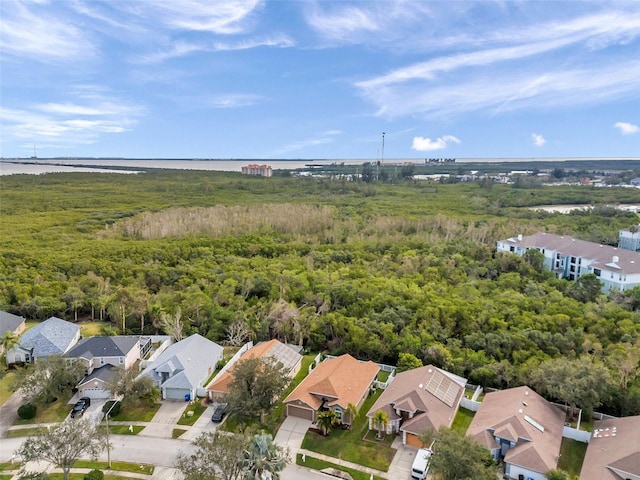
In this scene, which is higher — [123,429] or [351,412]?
[351,412]

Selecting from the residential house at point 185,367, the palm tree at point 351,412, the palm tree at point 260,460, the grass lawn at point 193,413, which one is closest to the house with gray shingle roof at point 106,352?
the residential house at point 185,367

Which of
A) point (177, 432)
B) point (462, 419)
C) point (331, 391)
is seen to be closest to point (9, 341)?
point (177, 432)

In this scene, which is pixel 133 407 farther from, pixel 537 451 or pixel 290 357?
pixel 537 451

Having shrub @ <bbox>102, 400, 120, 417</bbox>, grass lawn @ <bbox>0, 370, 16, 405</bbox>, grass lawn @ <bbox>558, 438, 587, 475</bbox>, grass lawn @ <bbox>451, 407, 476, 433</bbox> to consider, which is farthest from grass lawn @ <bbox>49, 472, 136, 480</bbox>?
grass lawn @ <bbox>558, 438, 587, 475</bbox>

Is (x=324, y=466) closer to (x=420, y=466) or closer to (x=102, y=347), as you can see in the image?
(x=420, y=466)

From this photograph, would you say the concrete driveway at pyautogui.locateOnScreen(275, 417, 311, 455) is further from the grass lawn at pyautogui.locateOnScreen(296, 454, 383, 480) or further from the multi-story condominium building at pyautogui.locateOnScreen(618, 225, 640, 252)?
the multi-story condominium building at pyautogui.locateOnScreen(618, 225, 640, 252)
